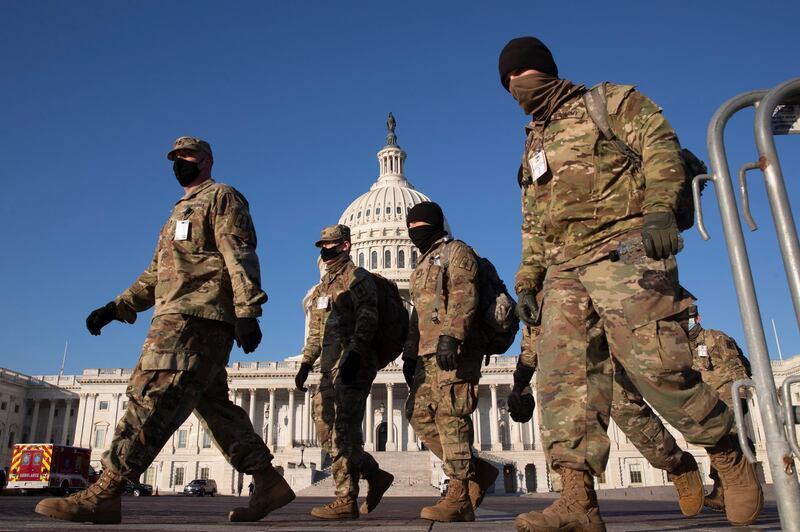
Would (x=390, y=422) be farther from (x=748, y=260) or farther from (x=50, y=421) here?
(x=748, y=260)

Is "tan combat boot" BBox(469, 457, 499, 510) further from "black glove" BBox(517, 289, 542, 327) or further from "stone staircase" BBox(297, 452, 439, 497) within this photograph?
"stone staircase" BBox(297, 452, 439, 497)

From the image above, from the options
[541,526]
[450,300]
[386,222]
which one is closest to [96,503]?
[541,526]

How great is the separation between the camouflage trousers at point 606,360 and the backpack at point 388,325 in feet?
14.2

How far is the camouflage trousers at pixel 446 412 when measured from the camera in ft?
21.2

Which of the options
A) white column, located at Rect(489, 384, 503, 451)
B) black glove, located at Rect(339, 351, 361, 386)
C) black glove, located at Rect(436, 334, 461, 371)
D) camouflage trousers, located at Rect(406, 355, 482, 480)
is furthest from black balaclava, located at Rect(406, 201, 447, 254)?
white column, located at Rect(489, 384, 503, 451)

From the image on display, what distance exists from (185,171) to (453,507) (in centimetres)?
410

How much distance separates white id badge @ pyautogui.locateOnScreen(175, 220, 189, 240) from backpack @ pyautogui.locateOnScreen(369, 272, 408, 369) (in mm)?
→ 3423

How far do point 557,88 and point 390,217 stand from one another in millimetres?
91633

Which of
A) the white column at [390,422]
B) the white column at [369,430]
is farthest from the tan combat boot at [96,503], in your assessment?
the white column at [369,430]

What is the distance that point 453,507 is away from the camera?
614cm

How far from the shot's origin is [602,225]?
4418mm

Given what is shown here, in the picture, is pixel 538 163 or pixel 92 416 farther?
pixel 92 416

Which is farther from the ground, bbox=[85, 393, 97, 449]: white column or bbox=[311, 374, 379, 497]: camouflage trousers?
bbox=[85, 393, 97, 449]: white column

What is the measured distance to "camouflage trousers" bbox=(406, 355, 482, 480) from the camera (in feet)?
21.2
